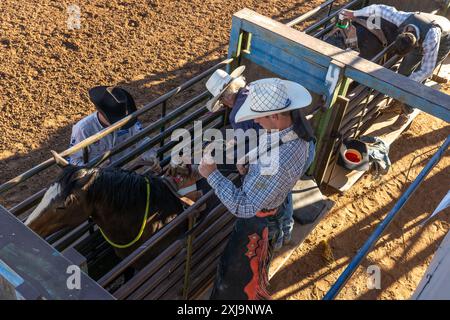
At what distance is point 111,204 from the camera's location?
131 inches

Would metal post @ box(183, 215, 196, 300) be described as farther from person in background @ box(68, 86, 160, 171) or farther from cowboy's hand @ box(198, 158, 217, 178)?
person in background @ box(68, 86, 160, 171)

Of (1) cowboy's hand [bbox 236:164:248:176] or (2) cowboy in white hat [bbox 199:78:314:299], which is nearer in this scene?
(2) cowboy in white hat [bbox 199:78:314:299]

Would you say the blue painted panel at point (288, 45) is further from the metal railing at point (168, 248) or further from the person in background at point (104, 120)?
the person in background at point (104, 120)

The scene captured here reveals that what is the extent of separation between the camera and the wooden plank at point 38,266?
2.14 metres

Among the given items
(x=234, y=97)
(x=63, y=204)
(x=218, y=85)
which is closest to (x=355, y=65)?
(x=234, y=97)

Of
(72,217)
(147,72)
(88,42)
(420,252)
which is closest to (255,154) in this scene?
→ (72,217)

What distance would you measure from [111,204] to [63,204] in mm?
326

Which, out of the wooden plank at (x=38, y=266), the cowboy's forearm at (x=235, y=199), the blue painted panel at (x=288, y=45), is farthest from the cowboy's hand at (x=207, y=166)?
the blue painted panel at (x=288, y=45)

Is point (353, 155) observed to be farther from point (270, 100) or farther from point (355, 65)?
point (270, 100)

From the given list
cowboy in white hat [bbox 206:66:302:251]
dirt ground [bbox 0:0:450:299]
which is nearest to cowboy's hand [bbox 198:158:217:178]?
cowboy in white hat [bbox 206:66:302:251]

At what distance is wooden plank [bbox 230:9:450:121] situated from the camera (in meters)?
3.98

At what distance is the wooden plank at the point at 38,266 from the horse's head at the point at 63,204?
0.68 metres
